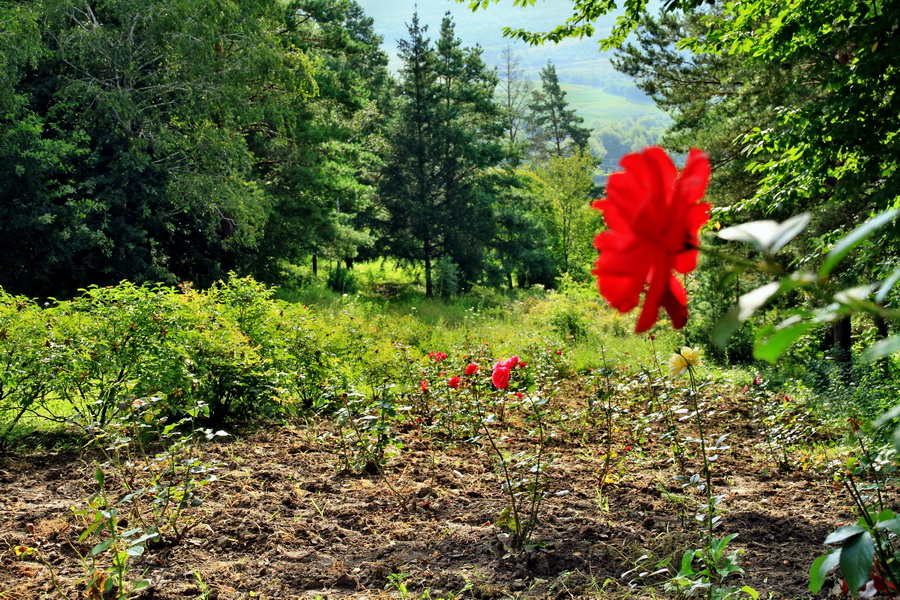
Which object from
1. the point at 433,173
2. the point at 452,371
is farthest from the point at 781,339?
the point at 433,173

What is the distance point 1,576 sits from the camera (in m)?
2.38

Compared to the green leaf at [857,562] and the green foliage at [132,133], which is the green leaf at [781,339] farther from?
the green foliage at [132,133]

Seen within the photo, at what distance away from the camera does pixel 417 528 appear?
291 cm

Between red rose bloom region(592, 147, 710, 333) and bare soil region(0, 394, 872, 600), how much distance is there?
1.90 metres

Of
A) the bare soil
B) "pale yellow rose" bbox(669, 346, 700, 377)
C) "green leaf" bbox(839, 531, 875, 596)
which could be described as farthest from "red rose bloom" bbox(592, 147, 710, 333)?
"pale yellow rose" bbox(669, 346, 700, 377)

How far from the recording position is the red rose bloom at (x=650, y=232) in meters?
0.47

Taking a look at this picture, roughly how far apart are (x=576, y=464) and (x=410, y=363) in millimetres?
2001

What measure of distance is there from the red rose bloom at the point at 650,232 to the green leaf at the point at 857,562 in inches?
16.0

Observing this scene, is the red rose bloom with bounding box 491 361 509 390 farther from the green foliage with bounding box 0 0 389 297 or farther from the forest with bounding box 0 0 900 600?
the green foliage with bounding box 0 0 389 297

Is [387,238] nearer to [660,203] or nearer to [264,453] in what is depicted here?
[264,453]

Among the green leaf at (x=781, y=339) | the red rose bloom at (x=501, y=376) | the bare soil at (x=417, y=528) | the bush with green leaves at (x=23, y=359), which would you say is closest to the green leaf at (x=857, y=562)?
the green leaf at (x=781, y=339)

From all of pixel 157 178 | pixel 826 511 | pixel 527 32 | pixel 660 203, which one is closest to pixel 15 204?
pixel 157 178

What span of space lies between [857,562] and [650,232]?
1.67ft

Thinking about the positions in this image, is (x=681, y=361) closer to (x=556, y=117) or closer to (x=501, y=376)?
(x=501, y=376)
